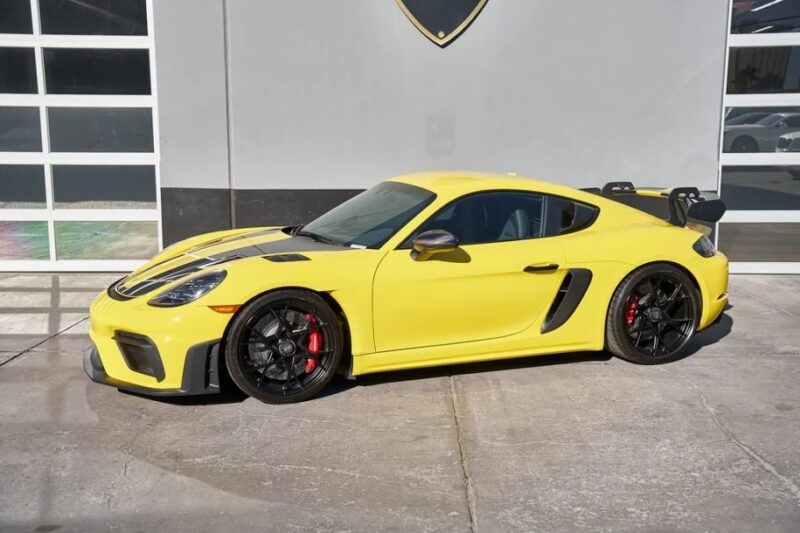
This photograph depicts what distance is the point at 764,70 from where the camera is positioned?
27.3ft

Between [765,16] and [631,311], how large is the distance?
480cm

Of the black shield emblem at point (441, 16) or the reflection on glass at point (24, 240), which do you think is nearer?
the black shield emblem at point (441, 16)

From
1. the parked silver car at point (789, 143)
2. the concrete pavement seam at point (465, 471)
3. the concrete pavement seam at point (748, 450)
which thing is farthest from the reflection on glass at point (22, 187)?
the parked silver car at point (789, 143)

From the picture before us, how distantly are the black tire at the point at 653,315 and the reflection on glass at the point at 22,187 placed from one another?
20.7 feet

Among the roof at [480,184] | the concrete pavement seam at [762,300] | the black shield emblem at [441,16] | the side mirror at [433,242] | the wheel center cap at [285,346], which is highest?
the black shield emblem at [441,16]

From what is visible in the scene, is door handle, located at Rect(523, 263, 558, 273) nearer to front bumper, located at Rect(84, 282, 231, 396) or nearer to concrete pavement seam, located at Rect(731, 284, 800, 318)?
front bumper, located at Rect(84, 282, 231, 396)

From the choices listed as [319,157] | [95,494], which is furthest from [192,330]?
[319,157]

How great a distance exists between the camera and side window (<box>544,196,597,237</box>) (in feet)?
17.1

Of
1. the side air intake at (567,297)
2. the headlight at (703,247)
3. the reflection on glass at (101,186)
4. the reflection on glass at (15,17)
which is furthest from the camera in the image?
the reflection on glass at (101,186)

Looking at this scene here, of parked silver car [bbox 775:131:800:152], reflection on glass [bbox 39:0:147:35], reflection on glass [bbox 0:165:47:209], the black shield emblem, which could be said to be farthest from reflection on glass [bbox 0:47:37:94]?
parked silver car [bbox 775:131:800:152]

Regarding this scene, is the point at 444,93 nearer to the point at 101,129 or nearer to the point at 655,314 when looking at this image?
the point at 101,129

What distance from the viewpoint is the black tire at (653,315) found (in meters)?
5.16

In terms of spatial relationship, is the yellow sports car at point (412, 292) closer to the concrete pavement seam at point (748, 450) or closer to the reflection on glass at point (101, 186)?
the concrete pavement seam at point (748, 450)

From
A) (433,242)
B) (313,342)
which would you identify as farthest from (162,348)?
(433,242)
